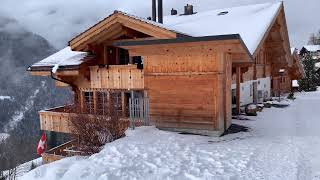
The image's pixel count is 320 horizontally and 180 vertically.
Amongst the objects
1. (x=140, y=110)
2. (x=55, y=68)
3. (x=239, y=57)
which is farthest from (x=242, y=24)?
(x=55, y=68)

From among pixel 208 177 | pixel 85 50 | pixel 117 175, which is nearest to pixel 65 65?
pixel 85 50

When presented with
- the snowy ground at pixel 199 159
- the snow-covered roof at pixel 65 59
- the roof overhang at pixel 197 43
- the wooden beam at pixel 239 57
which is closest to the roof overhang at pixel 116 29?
the snow-covered roof at pixel 65 59

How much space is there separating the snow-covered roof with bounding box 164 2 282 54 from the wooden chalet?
2.1 inches

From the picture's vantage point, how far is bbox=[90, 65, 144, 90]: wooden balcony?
1609cm

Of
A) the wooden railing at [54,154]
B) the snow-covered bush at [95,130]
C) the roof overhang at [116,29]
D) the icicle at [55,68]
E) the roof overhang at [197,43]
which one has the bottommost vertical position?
the wooden railing at [54,154]

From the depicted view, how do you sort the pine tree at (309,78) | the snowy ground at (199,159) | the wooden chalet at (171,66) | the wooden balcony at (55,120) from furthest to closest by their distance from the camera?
the pine tree at (309,78), the wooden balcony at (55,120), the wooden chalet at (171,66), the snowy ground at (199,159)

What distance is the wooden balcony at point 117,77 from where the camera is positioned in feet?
52.8

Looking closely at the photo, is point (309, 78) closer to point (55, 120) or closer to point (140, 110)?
point (55, 120)

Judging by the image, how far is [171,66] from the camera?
12.9 m

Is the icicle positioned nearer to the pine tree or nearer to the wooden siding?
the wooden siding

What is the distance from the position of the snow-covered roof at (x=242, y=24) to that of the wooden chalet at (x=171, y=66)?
0.17 feet

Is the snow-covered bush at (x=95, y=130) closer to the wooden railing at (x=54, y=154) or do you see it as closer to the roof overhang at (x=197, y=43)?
the roof overhang at (x=197, y=43)

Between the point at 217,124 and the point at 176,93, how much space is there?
1.90m

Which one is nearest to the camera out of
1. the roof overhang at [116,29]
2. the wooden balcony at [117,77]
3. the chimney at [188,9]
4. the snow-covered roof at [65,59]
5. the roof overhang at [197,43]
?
the roof overhang at [197,43]
